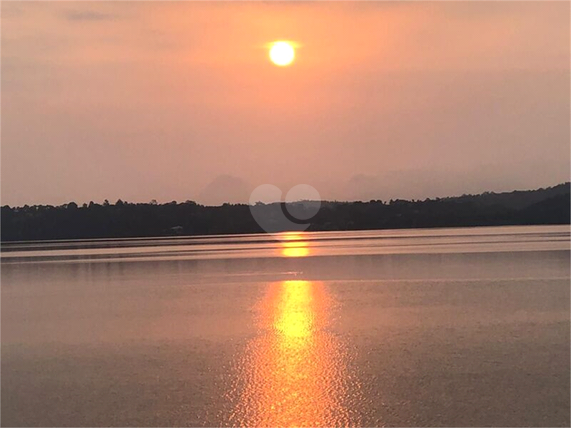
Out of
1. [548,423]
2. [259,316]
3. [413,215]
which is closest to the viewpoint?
[548,423]

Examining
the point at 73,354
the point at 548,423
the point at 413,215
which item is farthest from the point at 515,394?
the point at 413,215

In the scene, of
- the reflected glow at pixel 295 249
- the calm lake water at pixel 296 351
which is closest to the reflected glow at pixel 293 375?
the calm lake water at pixel 296 351

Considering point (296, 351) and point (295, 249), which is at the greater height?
point (295, 249)

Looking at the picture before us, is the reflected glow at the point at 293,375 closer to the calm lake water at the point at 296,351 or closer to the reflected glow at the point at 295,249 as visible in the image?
the calm lake water at the point at 296,351

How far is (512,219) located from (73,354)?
53130 millimetres

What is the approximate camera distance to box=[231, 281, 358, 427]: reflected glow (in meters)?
6.73

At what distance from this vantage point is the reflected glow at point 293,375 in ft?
22.1

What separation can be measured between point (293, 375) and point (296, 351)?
4.34 feet

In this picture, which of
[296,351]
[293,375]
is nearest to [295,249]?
[296,351]

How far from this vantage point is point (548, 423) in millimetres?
6359

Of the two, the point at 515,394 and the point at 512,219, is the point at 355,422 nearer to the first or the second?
the point at 515,394

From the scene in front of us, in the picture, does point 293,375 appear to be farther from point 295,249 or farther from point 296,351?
point 295,249

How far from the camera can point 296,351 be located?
31.1 ft

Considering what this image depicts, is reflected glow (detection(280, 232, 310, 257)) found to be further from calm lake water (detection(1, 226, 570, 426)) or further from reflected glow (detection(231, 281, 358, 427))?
reflected glow (detection(231, 281, 358, 427))
